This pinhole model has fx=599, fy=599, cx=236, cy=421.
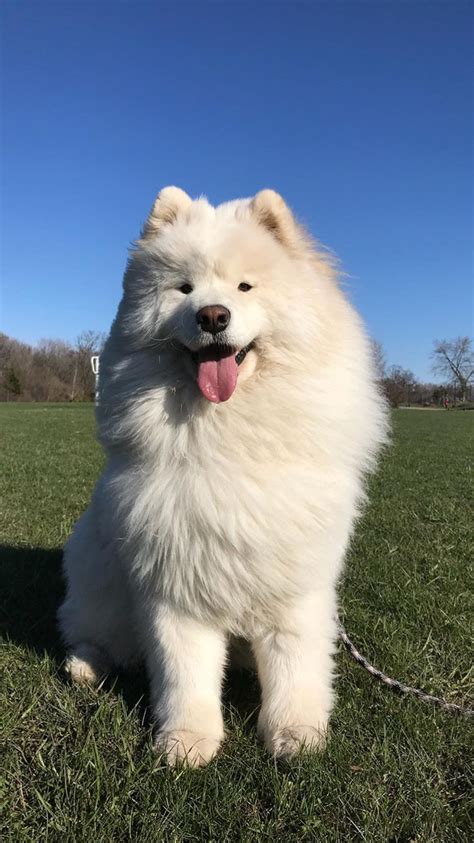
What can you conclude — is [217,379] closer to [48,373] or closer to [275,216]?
[275,216]

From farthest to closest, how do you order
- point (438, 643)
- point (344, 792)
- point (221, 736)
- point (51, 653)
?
point (438, 643), point (51, 653), point (221, 736), point (344, 792)

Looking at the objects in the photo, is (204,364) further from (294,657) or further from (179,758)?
(179,758)

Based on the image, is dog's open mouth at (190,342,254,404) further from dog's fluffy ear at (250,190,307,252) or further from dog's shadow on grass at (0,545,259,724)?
dog's shadow on grass at (0,545,259,724)

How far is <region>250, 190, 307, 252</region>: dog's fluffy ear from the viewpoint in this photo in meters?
2.71

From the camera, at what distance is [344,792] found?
2115mm

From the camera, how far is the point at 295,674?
98.5 inches

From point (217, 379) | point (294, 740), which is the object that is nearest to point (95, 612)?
point (294, 740)

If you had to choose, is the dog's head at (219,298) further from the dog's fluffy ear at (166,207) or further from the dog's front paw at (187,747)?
the dog's front paw at (187,747)

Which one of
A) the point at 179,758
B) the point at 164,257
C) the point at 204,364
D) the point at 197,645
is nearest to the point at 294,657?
the point at 197,645

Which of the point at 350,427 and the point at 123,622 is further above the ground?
the point at 350,427

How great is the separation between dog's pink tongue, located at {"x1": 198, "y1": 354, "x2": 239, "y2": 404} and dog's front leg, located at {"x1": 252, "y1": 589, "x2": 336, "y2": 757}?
0.93 meters

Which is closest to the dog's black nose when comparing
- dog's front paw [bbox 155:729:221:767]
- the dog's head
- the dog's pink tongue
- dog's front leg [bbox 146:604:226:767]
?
the dog's head

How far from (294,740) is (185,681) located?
0.48 metres

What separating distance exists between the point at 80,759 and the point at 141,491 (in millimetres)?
1031
